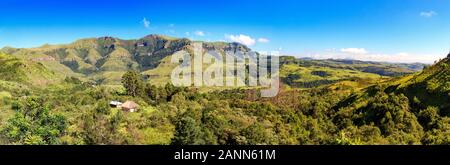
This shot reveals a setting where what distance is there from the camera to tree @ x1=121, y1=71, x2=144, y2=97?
101156mm

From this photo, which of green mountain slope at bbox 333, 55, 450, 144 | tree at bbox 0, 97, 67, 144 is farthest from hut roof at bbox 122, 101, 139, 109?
green mountain slope at bbox 333, 55, 450, 144

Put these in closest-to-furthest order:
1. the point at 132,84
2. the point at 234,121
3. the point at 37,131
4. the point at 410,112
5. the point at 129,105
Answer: the point at 37,131
the point at 234,121
the point at 410,112
the point at 129,105
the point at 132,84

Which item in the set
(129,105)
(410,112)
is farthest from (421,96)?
(129,105)

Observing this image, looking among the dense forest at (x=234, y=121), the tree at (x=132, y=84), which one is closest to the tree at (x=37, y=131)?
the dense forest at (x=234, y=121)

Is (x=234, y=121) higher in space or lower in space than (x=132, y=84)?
lower

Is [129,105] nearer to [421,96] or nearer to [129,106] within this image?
[129,106]

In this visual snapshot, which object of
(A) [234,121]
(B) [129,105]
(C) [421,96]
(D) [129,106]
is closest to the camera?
(A) [234,121]

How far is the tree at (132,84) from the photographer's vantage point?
101156 millimetres

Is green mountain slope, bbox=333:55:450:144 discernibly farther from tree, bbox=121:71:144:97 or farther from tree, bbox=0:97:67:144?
tree, bbox=121:71:144:97

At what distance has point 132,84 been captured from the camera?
4021 inches

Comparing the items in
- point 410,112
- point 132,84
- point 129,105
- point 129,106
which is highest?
Result: point 132,84

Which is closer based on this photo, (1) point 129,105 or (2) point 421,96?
(2) point 421,96

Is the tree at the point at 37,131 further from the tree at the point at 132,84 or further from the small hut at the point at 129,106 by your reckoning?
the tree at the point at 132,84
